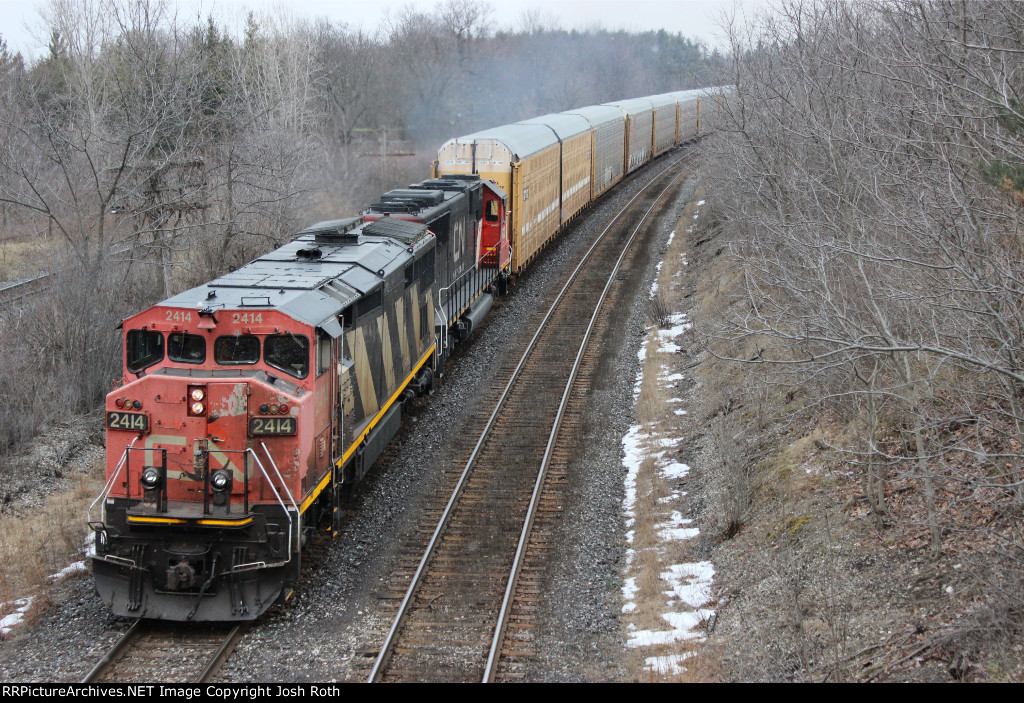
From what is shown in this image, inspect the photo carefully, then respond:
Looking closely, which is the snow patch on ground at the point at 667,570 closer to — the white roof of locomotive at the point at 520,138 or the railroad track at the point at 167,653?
the railroad track at the point at 167,653

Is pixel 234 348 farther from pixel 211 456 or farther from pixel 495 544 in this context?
pixel 495 544

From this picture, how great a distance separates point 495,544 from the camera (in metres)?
12.4

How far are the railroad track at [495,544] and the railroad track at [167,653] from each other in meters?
1.69

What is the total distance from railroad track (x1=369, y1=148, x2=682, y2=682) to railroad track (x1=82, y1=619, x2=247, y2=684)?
1.69 meters

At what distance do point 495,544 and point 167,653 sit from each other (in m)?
4.45

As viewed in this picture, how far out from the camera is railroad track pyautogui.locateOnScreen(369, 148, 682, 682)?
9.74 meters

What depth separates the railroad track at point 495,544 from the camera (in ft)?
32.0

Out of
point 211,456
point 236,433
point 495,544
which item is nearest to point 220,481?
point 211,456

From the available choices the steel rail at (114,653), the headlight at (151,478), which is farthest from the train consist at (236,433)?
the steel rail at (114,653)

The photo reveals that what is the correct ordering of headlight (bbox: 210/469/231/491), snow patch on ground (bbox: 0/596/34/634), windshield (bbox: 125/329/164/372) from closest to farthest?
headlight (bbox: 210/469/231/491) < snow patch on ground (bbox: 0/596/34/634) < windshield (bbox: 125/329/164/372)

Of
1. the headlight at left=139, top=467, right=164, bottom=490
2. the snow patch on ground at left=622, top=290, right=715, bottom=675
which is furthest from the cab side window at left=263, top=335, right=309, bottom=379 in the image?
the snow patch on ground at left=622, top=290, right=715, bottom=675

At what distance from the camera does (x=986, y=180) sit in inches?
413

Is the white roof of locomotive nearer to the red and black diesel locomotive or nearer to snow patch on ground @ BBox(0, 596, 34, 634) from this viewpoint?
the red and black diesel locomotive

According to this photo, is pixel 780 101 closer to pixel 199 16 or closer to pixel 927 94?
pixel 927 94
